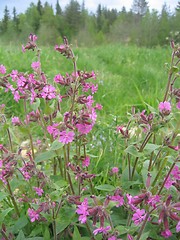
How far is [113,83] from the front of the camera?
4324 mm

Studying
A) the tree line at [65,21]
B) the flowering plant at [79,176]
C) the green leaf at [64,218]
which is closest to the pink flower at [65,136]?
the flowering plant at [79,176]

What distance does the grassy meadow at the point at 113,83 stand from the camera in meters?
2.36

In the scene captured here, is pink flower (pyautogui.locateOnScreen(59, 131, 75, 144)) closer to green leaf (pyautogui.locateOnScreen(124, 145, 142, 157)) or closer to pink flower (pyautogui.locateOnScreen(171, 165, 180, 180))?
green leaf (pyautogui.locateOnScreen(124, 145, 142, 157))

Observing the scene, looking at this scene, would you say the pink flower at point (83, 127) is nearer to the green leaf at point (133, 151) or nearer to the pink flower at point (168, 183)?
the green leaf at point (133, 151)

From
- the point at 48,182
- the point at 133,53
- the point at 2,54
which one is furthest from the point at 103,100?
the point at 133,53

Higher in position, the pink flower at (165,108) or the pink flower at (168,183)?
the pink flower at (165,108)

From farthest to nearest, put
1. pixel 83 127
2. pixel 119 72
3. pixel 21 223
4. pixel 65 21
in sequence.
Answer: pixel 65 21 < pixel 119 72 < pixel 21 223 < pixel 83 127

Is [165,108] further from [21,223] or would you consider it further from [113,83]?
[113,83]

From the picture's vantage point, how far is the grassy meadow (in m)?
2.36

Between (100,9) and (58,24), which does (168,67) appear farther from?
(100,9)

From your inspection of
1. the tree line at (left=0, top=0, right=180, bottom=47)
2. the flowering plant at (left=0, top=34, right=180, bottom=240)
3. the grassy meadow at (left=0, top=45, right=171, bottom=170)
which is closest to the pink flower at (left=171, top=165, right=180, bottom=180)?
the flowering plant at (left=0, top=34, right=180, bottom=240)

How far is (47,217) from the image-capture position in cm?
124

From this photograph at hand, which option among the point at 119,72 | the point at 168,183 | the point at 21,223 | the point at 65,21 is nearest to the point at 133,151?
the point at 168,183

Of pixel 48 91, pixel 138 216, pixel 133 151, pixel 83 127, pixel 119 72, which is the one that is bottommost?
pixel 119 72
